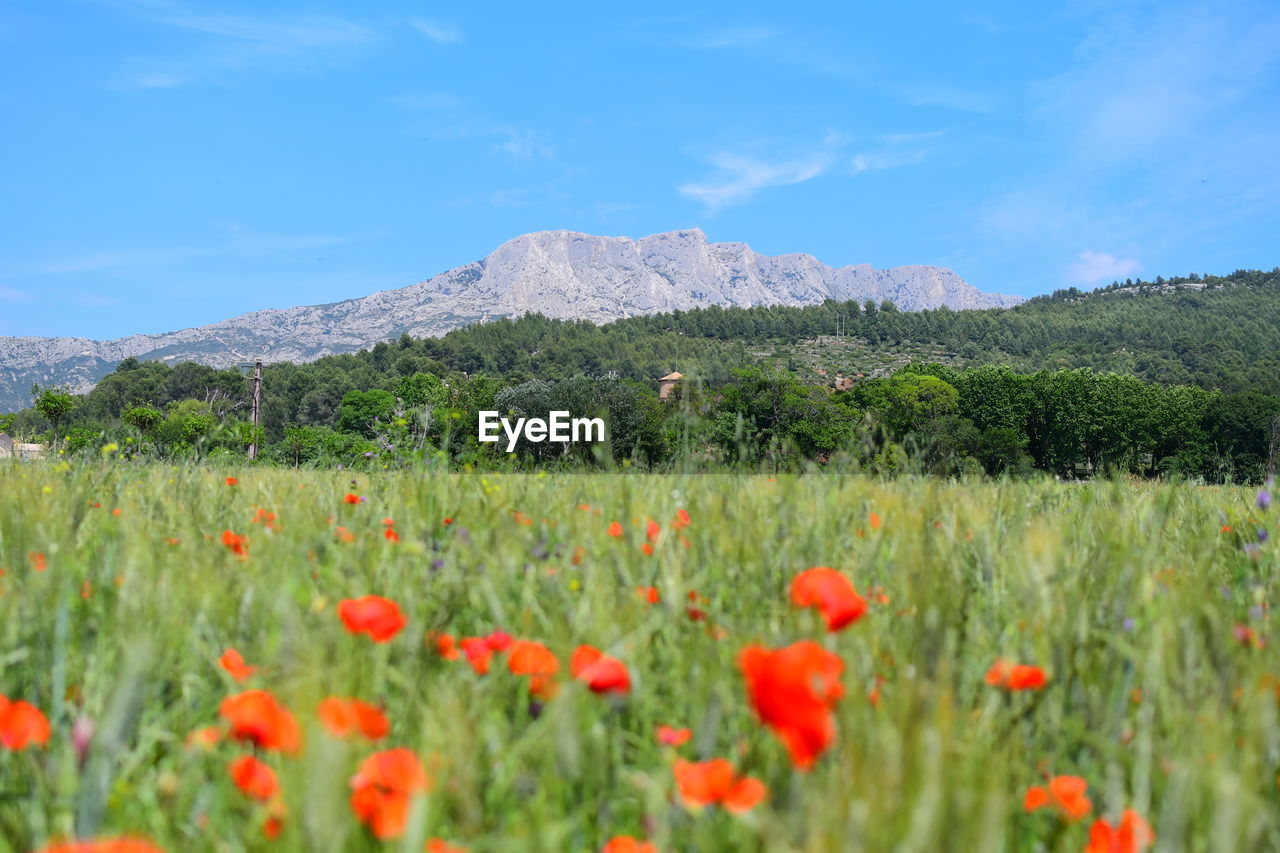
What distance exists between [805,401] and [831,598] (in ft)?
280

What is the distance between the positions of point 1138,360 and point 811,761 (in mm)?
169983

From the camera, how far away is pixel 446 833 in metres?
1.35

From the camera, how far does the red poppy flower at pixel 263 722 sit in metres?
1.19

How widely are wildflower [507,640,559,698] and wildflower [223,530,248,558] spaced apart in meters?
1.58

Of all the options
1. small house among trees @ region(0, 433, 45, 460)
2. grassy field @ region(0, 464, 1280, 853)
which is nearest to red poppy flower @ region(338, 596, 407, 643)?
grassy field @ region(0, 464, 1280, 853)

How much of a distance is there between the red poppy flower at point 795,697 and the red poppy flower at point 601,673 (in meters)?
0.32

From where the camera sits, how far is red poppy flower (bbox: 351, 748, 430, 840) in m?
1.04

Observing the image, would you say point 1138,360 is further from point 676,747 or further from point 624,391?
point 676,747

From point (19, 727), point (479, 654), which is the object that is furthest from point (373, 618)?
point (19, 727)

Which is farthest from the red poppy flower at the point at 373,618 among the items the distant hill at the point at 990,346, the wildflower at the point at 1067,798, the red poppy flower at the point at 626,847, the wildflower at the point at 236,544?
the distant hill at the point at 990,346

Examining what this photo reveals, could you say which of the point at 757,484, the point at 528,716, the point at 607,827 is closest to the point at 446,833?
the point at 607,827

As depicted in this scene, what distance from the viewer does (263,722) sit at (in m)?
1.20

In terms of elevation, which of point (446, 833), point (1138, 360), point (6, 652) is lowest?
point (446, 833)

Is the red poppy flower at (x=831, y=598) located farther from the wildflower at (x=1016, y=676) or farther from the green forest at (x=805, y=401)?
the green forest at (x=805, y=401)
